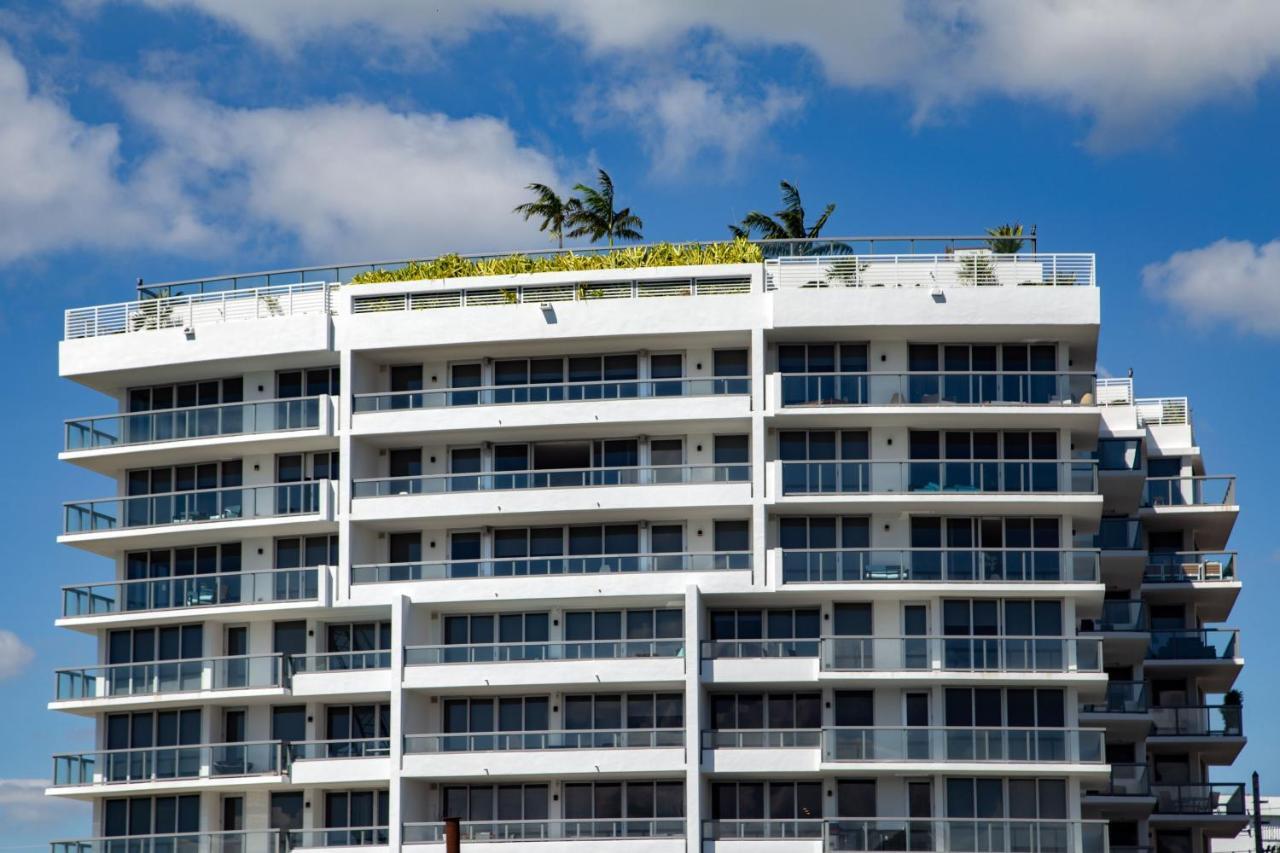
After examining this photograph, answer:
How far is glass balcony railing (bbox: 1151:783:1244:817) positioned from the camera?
93750mm

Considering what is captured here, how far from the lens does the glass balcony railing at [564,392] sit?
7569 centimetres

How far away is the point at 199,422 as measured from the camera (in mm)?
78375

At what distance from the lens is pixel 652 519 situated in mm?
75500

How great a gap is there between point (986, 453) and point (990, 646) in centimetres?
625

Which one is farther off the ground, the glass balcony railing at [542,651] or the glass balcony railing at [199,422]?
the glass balcony railing at [199,422]

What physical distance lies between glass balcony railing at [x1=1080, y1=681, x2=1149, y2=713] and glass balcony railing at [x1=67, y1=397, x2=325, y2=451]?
31086mm

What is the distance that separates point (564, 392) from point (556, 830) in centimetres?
1366

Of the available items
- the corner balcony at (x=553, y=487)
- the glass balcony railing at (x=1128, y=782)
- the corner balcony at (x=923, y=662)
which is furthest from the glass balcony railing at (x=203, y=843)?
the glass balcony railing at (x=1128, y=782)

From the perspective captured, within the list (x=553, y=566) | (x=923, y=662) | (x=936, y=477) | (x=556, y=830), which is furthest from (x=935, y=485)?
(x=556, y=830)

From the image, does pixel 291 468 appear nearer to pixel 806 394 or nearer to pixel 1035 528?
pixel 806 394

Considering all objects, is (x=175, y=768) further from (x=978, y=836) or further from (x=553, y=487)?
(x=978, y=836)

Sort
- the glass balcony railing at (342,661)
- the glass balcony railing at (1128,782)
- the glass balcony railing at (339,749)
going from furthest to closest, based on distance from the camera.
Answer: the glass balcony railing at (1128,782) < the glass balcony railing at (342,661) < the glass balcony railing at (339,749)

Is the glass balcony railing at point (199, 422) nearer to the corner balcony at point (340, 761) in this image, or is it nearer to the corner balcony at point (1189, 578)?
the corner balcony at point (340, 761)

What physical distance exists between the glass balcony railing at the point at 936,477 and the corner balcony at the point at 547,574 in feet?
9.78
